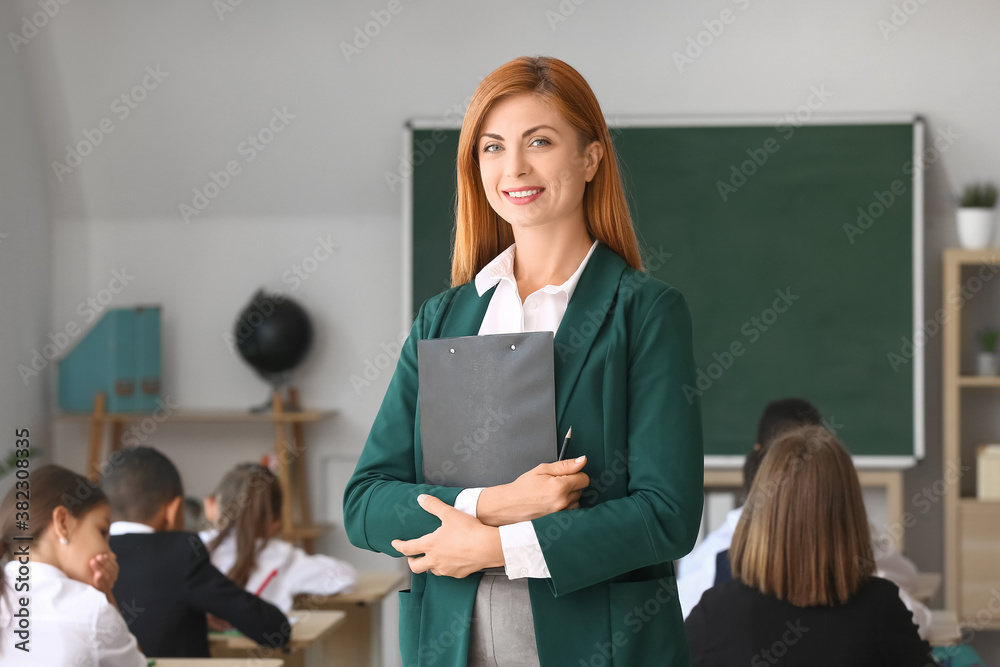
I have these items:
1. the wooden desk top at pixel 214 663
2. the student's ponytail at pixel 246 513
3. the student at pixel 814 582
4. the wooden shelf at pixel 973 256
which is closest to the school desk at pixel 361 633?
the student's ponytail at pixel 246 513

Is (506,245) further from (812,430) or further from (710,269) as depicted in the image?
(710,269)

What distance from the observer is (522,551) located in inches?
42.9

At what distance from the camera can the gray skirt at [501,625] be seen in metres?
1.15

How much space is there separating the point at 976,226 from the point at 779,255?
866mm

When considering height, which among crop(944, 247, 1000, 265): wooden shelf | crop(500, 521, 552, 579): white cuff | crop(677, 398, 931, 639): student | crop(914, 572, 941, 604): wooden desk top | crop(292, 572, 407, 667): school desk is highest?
crop(944, 247, 1000, 265): wooden shelf

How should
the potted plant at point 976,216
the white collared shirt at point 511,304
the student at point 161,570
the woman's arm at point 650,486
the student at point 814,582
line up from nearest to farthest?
the woman's arm at point 650,486 → the white collared shirt at point 511,304 → the student at point 814,582 → the student at point 161,570 → the potted plant at point 976,216

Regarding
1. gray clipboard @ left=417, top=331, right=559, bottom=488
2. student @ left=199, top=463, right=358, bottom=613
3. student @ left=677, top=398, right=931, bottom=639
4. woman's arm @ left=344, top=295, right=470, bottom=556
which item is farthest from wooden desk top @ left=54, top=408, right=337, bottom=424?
gray clipboard @ left=417, top=331, right=559, bottom=488

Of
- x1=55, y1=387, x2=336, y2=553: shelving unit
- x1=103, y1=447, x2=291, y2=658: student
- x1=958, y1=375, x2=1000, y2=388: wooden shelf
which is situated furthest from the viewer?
x1=55, y1=387, x2=336, y2=553: shelving unit

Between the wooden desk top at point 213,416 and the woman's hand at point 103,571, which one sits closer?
the woman's hand at point 103,571

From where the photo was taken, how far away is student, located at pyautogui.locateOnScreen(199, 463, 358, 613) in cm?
322

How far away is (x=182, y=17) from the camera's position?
4.46 meters

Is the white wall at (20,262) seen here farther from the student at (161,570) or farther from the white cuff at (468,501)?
the white cuff at (468,501)

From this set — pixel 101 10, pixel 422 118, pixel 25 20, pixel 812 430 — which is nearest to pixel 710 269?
pixel 422 118

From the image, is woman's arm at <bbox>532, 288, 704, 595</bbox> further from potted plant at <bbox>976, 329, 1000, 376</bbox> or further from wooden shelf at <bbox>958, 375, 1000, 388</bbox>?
potted plant at <bbox>976, 329, 1000, 376</bbox>
